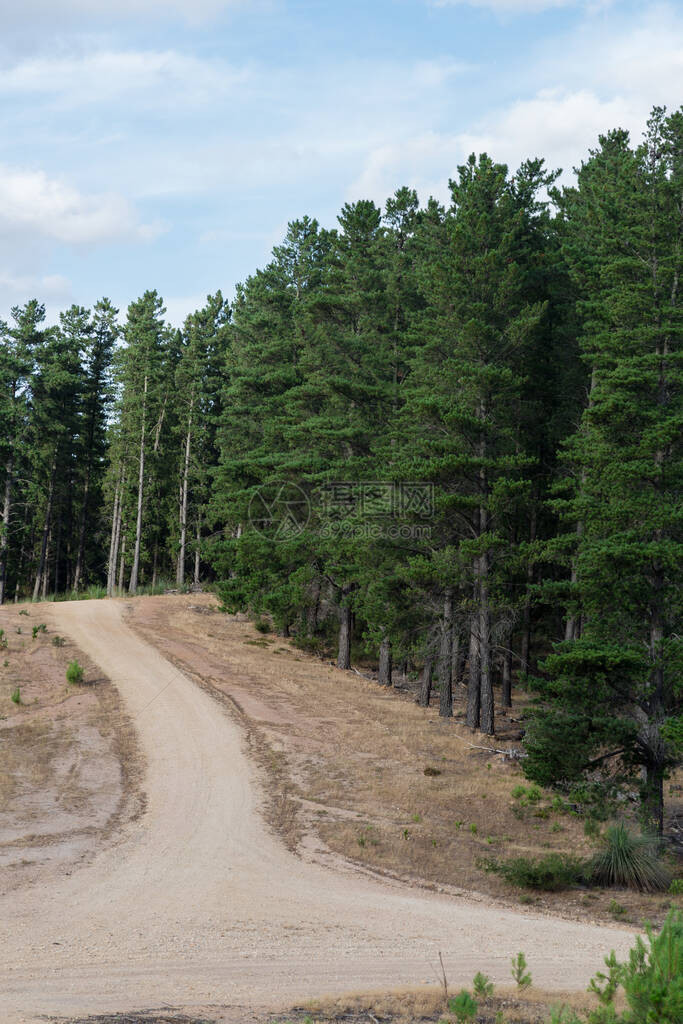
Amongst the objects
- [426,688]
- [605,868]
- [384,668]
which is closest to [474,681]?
[426,688]

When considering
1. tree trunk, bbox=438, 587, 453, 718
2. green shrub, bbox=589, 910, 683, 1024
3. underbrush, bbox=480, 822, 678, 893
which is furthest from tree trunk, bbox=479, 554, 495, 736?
green shrub, bbox=589, 910, 683, 1024

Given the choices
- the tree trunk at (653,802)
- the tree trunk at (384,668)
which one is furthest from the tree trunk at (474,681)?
the tree trunk at (653,802)

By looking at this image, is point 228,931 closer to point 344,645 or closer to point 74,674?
point 74,674

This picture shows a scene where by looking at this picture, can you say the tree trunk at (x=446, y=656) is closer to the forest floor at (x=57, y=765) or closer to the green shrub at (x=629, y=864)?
the forest floor at (x=57, y=765)

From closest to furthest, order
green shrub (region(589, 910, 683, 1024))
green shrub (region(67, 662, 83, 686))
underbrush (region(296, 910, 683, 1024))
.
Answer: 1. green shrub (region(589, 910, 683, 1024))
2. underbrush (region(296, 910, 683, 1024))
3. green shrub (region(67, 662, 83, 686))

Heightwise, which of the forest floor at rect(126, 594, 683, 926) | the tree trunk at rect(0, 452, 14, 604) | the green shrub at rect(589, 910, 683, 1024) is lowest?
the forest floor at rect(126, 594, 683, 926)

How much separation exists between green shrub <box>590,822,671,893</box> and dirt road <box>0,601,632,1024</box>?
294 centimetres

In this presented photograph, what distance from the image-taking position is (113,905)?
11641 mm

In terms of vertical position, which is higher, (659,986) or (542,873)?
(659,986)

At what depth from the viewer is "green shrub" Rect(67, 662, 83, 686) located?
2602cm

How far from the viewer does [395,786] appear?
19.3 m

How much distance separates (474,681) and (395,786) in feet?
25.5

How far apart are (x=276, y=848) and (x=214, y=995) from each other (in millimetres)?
6747

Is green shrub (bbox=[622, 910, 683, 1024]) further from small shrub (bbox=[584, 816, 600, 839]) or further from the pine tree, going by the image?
small shrub (bbox=[584, 816, 600, 839])
